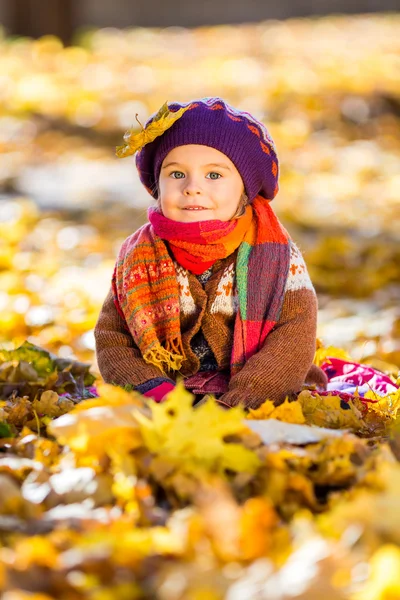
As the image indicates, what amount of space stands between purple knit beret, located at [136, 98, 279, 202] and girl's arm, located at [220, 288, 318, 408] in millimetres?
396

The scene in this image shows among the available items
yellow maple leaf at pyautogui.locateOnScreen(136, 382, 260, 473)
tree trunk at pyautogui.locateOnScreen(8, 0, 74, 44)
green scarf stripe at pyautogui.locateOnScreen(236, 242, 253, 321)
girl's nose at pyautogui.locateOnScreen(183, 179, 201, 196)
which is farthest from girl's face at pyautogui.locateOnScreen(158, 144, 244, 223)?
tree trunk at pyautogui.locateOnScreen(8, 0, 74, 44)

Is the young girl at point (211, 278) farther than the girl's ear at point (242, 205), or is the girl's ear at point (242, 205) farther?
the girl's ear at point (242, 205)

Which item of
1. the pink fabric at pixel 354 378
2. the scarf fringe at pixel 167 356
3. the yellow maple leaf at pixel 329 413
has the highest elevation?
the scarf fringe at pixel 167 356

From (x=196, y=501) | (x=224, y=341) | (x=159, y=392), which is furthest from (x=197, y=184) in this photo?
(x=196, y=501)

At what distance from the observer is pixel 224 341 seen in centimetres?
289

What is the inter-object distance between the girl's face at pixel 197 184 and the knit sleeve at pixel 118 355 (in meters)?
0.43

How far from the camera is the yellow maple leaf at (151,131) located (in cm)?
271

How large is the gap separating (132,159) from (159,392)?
581cm

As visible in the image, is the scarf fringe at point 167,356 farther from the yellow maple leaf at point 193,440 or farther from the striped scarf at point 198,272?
the yellow maple leaf at point 193,440

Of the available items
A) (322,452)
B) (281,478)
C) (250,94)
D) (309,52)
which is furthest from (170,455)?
(309,52)

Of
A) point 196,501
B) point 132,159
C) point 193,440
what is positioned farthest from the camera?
point 132,159

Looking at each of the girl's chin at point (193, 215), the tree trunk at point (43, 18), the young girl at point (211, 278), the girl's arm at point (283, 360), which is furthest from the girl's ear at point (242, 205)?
the tree trunk at point (43, 18)

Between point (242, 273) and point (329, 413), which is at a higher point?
point (242, 273)

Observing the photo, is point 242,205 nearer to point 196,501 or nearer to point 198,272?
point 198,272
